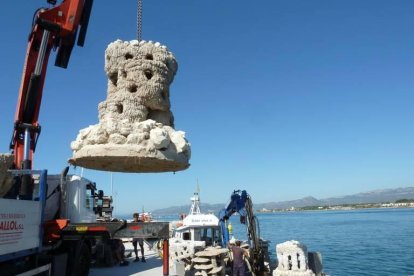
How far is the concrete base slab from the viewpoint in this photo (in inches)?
303

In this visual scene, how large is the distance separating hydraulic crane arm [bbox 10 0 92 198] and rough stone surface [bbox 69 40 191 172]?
6.66 feet

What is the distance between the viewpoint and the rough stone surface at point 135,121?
7785 mm

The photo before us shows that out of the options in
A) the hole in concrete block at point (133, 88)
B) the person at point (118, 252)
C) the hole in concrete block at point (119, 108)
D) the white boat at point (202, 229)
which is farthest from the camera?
the white boat at point (202, 229)

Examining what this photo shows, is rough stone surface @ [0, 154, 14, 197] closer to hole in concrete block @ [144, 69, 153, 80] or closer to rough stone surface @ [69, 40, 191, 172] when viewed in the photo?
rough stone surface @ [69, 40, 191, 172]

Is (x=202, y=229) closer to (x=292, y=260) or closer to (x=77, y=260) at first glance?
(x=292, y=260)

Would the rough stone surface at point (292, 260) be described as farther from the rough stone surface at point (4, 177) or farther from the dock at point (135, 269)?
the rough stone surface at point (4, 177)

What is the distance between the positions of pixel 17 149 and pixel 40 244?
3690mm

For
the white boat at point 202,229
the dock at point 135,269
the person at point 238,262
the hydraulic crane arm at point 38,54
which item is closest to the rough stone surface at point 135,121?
the hydraulic crane arm at point 38,54

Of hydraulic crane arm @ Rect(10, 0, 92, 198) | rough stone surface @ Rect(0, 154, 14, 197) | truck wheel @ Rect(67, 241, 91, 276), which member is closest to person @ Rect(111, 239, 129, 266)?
truck wheel @ Rect(67, 241, 91, 276)

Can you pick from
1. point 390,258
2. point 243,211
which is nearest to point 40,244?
point 243,211

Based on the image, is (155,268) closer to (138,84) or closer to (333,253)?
(138,84)

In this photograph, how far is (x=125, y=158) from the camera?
7.84m

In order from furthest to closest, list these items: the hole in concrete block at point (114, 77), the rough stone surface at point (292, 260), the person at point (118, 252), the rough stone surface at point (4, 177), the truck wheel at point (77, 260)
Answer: the person at point (118, 252), the rough stone surface at point (292, 260), the truck wheel at point (77, 260), the hole in concrete block at point (114, 77), the rough stone surface at point (4, 177)

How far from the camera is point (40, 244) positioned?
8211mm
